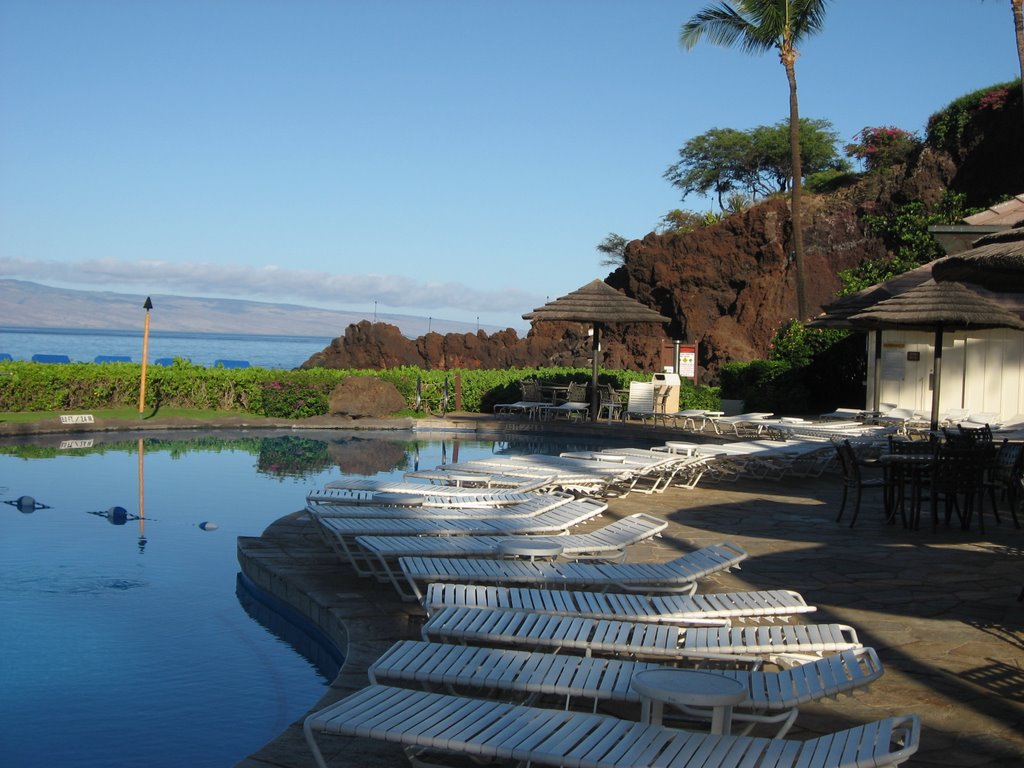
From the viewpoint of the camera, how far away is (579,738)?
334 centimetres

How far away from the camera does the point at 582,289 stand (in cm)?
1973

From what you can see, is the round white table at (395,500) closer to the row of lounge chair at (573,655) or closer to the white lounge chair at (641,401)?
the row of lounge chair at (573,655)

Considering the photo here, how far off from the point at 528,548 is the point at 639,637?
2048 millimetres

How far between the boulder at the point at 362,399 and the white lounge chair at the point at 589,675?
15440mm

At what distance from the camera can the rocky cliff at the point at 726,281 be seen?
30.7 m

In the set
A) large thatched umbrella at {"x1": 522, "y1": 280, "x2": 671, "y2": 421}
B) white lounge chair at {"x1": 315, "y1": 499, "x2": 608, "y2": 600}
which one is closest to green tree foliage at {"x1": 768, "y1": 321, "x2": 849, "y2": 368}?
large thatched umbrella at {"x1": 522, "y1": 280, "x2": 671, "y2": 421}

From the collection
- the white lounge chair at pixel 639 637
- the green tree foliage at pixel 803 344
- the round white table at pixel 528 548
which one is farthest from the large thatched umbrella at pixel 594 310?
the white lounge chair at pixel 639 637

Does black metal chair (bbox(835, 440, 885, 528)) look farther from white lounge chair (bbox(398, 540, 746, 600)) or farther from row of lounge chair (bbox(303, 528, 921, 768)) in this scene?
row of lounge chair (bbox(303, 528, 921, 768))

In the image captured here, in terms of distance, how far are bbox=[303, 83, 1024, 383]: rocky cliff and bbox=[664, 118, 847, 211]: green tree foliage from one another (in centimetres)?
1196

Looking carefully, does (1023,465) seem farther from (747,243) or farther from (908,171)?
(747,243)

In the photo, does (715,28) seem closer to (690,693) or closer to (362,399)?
(362,399)

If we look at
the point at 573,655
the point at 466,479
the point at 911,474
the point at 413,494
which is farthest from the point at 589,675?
the point at 466,479

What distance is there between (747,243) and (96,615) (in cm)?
3215

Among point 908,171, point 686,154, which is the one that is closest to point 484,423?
point 908,171
